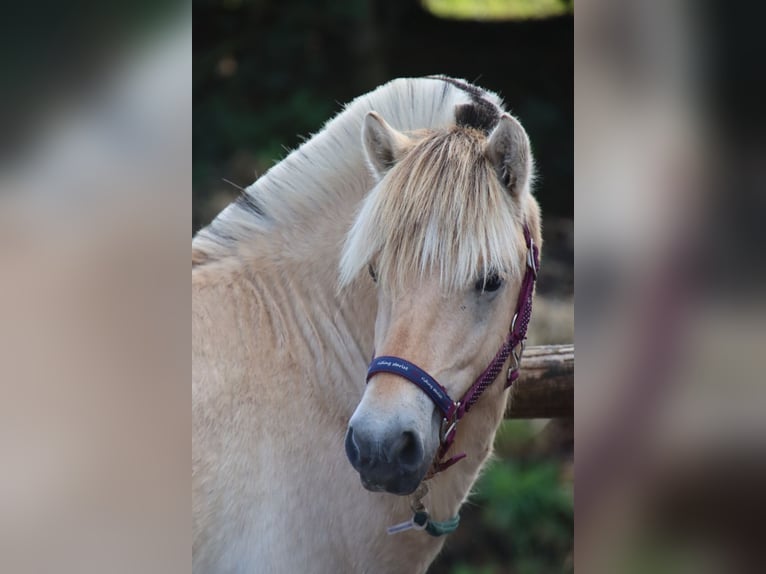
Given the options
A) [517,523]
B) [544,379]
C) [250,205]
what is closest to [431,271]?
[250,205]

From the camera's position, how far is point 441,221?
165cm

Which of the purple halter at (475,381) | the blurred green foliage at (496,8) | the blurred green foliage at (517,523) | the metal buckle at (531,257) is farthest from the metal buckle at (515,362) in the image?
the blurred green foliage at (496,8)

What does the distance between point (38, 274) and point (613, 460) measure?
0.69 m

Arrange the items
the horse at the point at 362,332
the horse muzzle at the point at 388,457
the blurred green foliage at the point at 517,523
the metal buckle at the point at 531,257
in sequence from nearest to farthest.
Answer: the horse muzzle at the point at 388,457 < the horse at the point at 362,332 < the metal buckle at the point at 531,257 < the blurred green foliage at the point at 517,523

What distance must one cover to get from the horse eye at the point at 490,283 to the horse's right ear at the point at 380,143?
1.28ft

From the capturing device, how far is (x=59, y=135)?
0.85 m

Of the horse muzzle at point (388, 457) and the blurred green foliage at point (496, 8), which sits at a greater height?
the blurred green foliage at point (496, 8)

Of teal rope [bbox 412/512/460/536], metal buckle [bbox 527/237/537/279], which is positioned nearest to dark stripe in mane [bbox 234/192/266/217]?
metal buckle [bbox 527/237/537/279]

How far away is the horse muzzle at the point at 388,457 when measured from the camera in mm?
1467

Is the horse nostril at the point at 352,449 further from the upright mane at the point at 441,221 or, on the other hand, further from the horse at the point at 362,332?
the upright mane at the point at 441,221

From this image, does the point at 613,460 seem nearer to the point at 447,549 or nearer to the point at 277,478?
the point at 277,478

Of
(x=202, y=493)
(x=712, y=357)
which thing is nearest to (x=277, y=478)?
(x=202, y=493)

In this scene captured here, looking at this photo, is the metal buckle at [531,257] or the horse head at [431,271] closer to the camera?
the horse head at [431,271]

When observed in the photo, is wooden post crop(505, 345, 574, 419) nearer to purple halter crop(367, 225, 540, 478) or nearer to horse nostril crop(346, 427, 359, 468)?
purple halter crop(367, 225, 540, 478)
